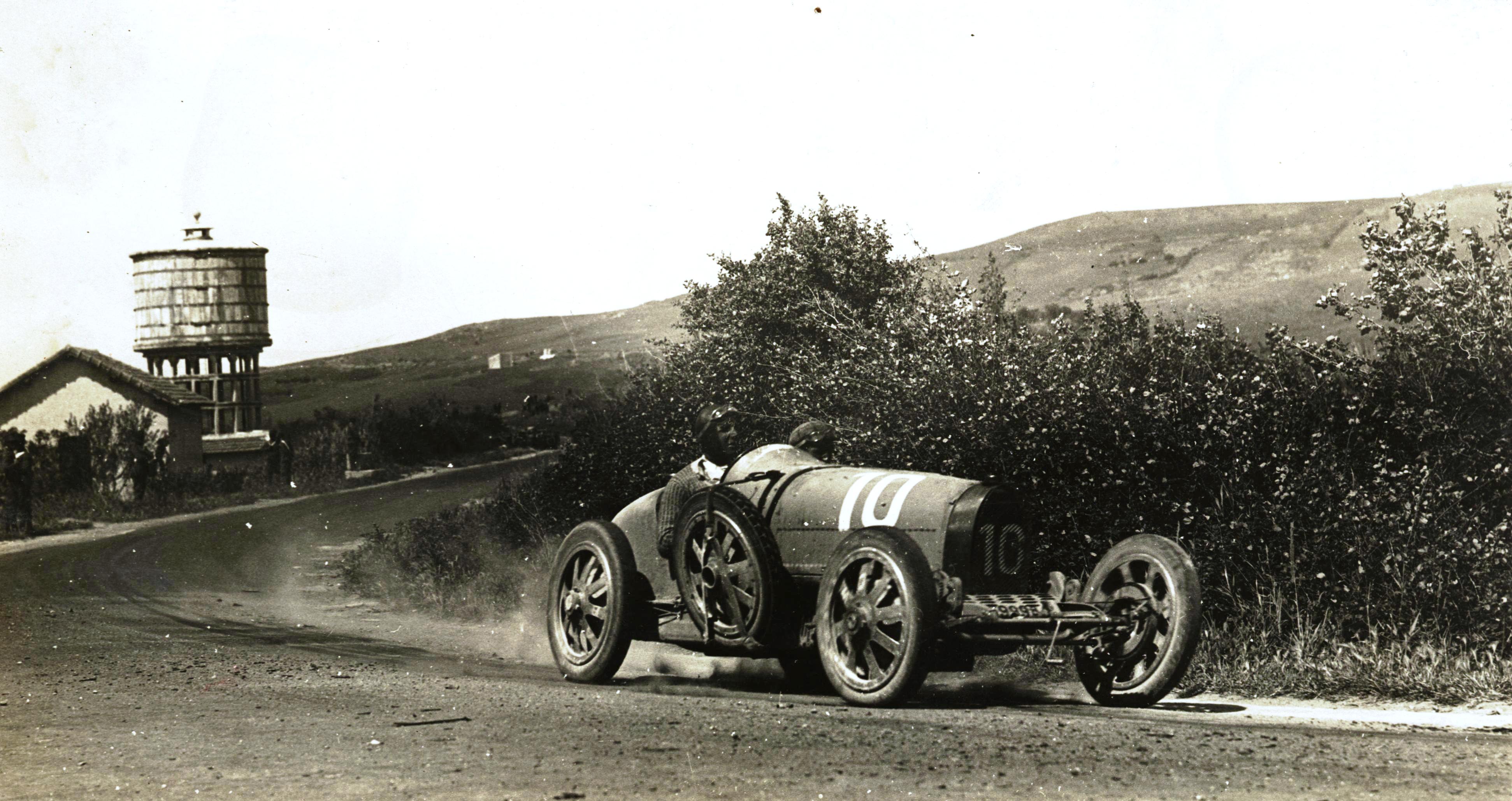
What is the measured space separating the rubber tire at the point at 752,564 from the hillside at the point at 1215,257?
43050 mm

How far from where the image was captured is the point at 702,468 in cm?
991

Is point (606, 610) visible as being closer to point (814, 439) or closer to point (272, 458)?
point (814, 439)

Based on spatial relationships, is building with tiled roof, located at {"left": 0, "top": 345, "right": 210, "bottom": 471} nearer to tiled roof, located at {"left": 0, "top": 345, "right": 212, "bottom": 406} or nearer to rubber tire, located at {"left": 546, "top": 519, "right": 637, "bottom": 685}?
tiled roof, located at {"left": 0, "top": 345, "right": 212, "bottom": 406}

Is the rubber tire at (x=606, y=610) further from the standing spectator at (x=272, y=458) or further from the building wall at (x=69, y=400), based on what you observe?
the standing spectator at (x=272, y=458)

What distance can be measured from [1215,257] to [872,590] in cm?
8315

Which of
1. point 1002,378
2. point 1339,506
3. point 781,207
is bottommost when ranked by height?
point 1339,506

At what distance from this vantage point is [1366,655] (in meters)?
9.18

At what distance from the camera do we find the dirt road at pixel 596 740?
5742 millimetres

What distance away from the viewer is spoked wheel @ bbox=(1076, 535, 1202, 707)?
7660mm

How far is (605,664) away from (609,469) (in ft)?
35.9

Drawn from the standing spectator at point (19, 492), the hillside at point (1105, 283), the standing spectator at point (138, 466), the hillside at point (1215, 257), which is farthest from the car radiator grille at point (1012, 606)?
the hillside at point (1105, 283)

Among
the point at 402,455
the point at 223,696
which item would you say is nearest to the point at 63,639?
the point at 223,696

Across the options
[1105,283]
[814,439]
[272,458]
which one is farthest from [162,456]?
[1105,283]

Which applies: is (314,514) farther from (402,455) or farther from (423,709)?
(423,709)
